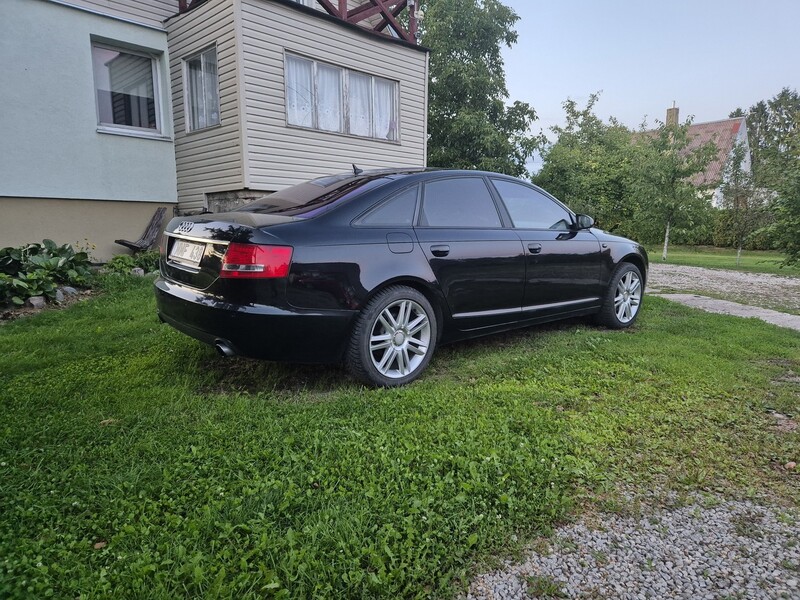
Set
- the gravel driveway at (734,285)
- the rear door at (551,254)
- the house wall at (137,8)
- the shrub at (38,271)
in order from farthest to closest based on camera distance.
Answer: the house wall at (137,8)
the gravel driveway at (734,285)
the shrub at (38,271)
the rear door at (551,254)

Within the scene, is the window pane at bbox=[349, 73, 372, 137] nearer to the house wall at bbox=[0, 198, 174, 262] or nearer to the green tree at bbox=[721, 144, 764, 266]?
the house wall at bbox=[0, 198, 174, 262]

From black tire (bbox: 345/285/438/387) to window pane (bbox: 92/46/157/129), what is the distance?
298 inches

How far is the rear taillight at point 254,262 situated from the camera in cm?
300

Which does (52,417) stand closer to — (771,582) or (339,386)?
(339,386)

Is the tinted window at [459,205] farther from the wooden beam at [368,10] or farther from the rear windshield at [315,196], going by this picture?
the wooden beam at [368,10]

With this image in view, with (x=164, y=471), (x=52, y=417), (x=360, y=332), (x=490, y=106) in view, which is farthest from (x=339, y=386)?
(x=490, y=106)

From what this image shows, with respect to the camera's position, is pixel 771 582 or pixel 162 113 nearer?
pixel 771 582

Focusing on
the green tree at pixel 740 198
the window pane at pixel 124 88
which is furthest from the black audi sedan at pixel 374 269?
the green tree at pixel 740 198

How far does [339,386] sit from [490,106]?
17.7 metres

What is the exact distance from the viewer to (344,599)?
64.4 inches

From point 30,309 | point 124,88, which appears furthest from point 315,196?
point 124,88

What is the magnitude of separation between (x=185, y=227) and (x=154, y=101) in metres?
7.33

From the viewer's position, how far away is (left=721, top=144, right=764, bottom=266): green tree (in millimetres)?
16484

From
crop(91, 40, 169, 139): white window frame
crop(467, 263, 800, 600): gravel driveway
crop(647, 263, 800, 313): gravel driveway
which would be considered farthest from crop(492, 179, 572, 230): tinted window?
crop(91, 40, 169, 139): white window frame
